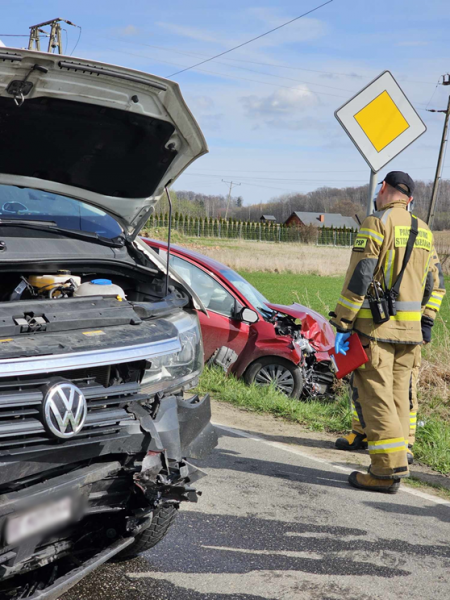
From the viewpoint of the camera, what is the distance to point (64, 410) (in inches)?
94.3

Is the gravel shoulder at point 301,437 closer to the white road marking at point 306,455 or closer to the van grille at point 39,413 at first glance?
the white road marking at point 306,455

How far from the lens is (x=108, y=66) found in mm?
3336

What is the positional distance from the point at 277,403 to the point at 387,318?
246 centimetres

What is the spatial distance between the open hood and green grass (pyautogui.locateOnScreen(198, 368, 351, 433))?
3.01m

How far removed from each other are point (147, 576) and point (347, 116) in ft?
12.6

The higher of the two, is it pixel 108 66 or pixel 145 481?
pixel 108 66

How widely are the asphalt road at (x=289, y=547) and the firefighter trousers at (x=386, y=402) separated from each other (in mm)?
262

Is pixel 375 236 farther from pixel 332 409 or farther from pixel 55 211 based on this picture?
pixel 332 409

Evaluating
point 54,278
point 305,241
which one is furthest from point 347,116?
point 305,241

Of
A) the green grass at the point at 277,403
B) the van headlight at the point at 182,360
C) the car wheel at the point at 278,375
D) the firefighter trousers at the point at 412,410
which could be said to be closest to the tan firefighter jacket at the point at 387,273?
the firefighter trousers at the point at 412,410

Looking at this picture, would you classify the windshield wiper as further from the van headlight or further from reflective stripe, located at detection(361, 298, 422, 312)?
reflective stripe, located at detection(361, 298, 422, 312)

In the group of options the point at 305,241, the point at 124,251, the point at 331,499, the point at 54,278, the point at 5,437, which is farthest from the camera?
the point at 305,241

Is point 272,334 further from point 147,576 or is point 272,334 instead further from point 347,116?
point 147,576

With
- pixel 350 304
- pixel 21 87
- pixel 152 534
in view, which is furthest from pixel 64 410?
pixel 350 304
